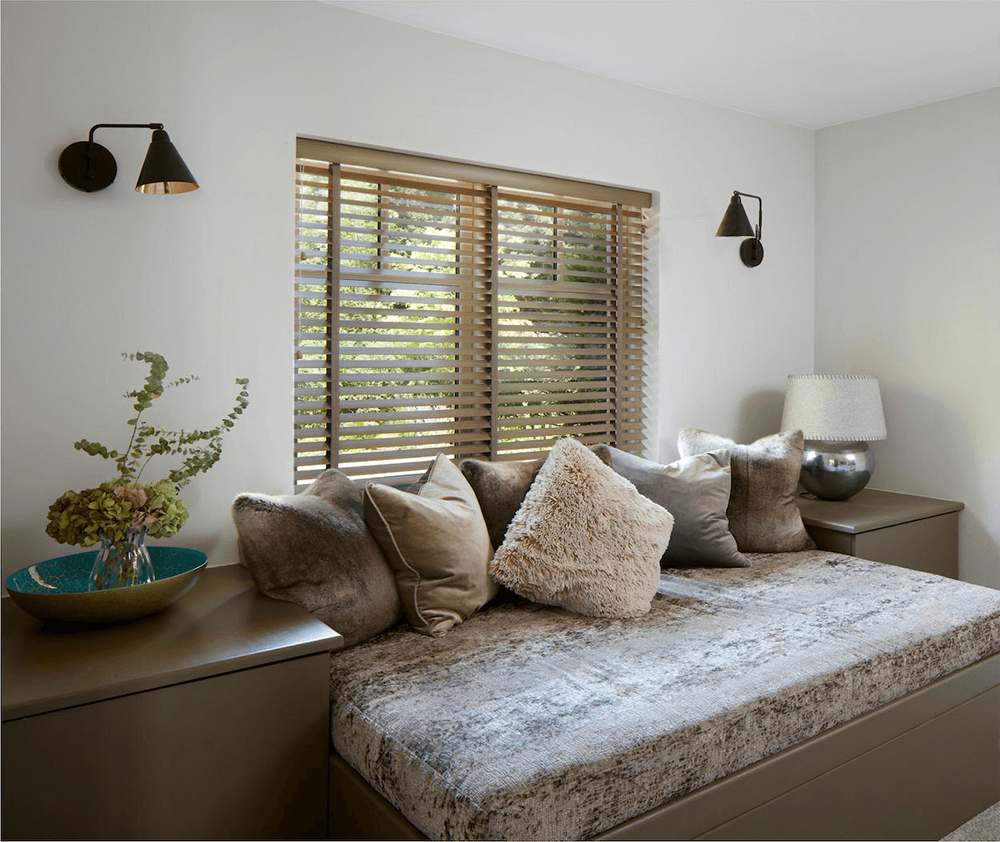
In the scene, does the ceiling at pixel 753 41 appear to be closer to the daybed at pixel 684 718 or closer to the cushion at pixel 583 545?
the cushion at pixel 583 545

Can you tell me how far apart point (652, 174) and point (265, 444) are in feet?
6.34

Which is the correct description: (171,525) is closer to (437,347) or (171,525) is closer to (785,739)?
(437,347)

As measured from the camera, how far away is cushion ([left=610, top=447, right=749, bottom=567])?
2654mm

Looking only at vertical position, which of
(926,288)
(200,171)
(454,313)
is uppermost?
(200,171)

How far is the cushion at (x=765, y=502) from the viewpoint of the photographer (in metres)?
2.84

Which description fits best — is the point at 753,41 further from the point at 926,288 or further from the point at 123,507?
the point at 123,507

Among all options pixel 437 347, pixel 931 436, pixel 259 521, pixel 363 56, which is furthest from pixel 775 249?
pixel 259 521

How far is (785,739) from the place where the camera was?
170 centimetres

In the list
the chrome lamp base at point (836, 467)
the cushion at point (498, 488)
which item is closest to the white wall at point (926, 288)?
the chrome lamp base at point (836, 467)

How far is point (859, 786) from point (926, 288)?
7.79ft

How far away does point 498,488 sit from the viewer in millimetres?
2406

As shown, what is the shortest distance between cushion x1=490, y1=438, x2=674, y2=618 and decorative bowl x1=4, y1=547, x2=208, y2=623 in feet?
2.73

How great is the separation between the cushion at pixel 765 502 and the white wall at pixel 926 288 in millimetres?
969

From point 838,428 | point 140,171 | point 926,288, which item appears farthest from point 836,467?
point 140,171
